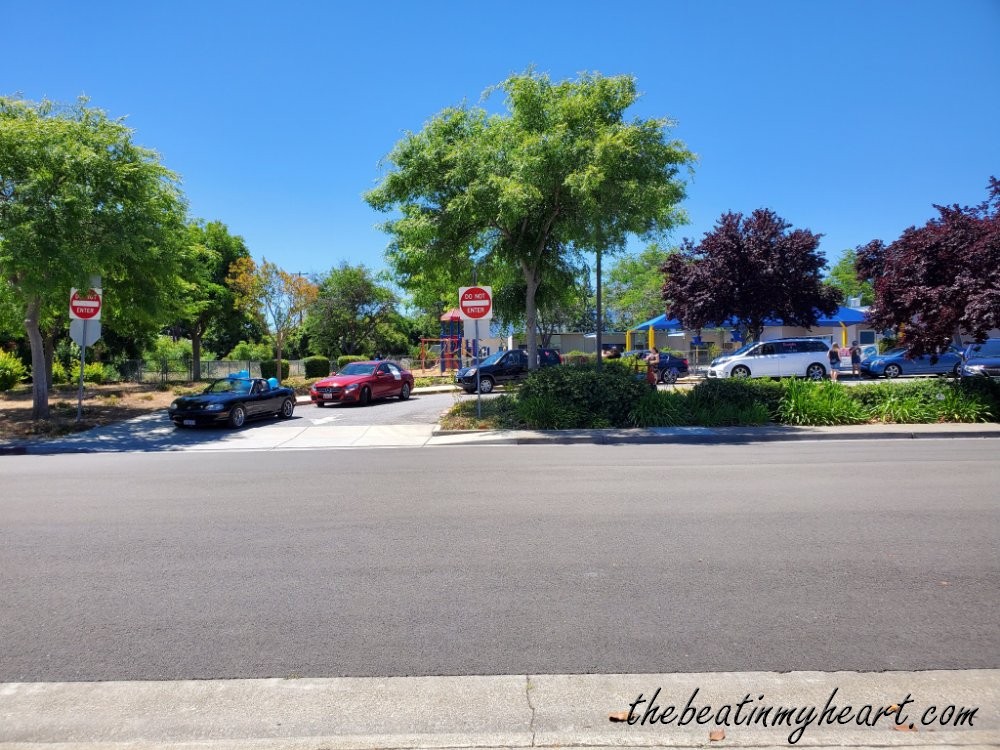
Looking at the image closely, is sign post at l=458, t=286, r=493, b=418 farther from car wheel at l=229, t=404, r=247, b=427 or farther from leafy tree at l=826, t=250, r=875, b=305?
leafy tree at l=826, t=250, r=875, b=305

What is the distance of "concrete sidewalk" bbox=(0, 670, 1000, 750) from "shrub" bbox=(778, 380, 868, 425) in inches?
517

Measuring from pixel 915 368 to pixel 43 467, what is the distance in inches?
1183

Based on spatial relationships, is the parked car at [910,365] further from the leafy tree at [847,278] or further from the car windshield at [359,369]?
the leafy tree at [847,278]

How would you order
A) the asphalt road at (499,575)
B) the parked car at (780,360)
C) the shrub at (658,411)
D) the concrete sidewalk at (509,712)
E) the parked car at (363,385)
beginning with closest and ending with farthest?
the concrete sidewalk at (509,712) → the asphalt road at (499,575) → the shrub at (658,411) → the parked car at (363,385) → the parked car at (780,360)

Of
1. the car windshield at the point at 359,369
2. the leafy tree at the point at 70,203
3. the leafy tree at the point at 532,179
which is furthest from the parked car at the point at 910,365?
the leafy tree at the point at 70,203

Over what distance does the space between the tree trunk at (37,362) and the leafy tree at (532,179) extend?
9131mm

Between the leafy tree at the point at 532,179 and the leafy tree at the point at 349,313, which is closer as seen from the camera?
the leafy tree at the point at 532,179

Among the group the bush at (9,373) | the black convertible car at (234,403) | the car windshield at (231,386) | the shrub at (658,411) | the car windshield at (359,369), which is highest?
the bush at (9,373)

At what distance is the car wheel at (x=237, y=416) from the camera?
17.2 metres

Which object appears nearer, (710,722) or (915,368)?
(710,722)

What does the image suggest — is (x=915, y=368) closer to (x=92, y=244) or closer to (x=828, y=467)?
(x=828, y=467)

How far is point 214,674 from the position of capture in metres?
3.72

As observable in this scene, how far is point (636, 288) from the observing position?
63.8 m

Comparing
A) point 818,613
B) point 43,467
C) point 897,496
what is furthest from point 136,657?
point 43,467
